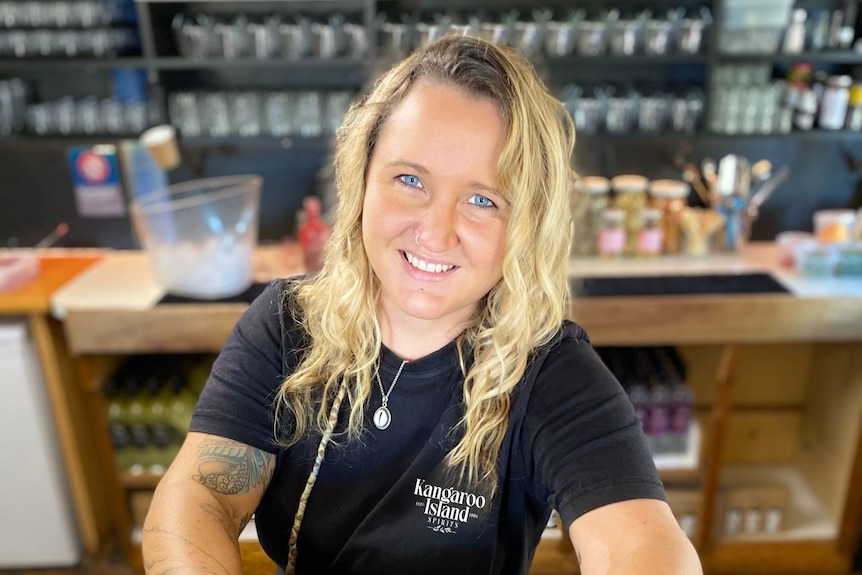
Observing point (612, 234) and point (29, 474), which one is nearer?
point (29, 474)

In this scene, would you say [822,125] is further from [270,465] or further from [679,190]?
[270,465]

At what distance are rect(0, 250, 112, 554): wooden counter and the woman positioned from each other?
1286 millimetres

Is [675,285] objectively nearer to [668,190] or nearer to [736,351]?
[736,351]

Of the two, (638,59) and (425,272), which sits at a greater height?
(638,59)

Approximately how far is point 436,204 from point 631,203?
159 cm

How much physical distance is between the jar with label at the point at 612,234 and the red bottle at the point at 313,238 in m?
0.89

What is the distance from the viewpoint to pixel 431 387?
3.73 feet

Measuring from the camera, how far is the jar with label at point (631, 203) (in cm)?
245

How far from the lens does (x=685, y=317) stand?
2121 millimetres

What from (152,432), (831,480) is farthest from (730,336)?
(152,432)

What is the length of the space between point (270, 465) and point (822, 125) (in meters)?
2.14

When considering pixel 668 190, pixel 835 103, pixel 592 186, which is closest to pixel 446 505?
pixel 592 186

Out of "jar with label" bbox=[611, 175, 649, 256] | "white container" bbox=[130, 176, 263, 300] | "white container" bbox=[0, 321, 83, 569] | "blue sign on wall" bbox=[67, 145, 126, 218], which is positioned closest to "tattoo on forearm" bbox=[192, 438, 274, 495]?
"white container" bbox=[130, 176, 263, 300]

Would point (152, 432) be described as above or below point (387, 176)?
below
